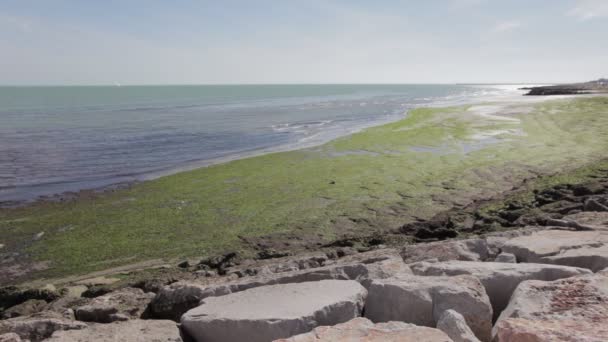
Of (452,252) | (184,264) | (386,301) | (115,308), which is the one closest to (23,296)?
(184,264)

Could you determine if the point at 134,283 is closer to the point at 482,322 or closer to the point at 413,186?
the point at 482,322

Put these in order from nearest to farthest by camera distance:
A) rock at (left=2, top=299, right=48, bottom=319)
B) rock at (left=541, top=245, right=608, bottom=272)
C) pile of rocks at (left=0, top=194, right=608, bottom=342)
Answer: pile of rocks at (left=0, top=194, right=608, bottom=342)
rock at (left=541, top=245, right=608, bottom=272)
rock at (left=2, top=299, right=48, bottom=319)

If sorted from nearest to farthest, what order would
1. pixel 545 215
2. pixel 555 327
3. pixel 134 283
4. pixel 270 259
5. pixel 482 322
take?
pixel 555 327 < pixel 482 322 < pixel 134 283 < pixel 270 259 < pixel 545 215

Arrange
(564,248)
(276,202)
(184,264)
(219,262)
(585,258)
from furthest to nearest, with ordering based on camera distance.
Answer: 1. (276,202)
2. (184,264)
3. (219,262)
4. (564,248)
5. (585,258)

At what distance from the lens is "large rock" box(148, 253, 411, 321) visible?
16.1ft

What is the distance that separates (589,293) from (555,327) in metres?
0.77

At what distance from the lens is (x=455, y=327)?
10.9 feet

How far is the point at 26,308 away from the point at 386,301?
5070 millimetres

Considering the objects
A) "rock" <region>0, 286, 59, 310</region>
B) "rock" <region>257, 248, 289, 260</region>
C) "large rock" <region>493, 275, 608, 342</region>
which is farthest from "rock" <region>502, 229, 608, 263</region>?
"rock" <region>0, 286, 59, 310</region>

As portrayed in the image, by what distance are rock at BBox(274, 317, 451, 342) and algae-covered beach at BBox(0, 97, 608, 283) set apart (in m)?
5.22

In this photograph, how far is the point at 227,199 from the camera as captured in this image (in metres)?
13.0

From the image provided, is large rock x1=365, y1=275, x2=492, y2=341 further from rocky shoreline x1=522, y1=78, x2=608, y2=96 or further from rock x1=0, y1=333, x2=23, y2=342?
rocky shoreline x1=522, y1=78, x2=608, y2=96

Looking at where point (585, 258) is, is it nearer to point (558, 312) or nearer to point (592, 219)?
point (558, 312)

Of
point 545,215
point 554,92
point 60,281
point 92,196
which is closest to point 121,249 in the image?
point 60,281
